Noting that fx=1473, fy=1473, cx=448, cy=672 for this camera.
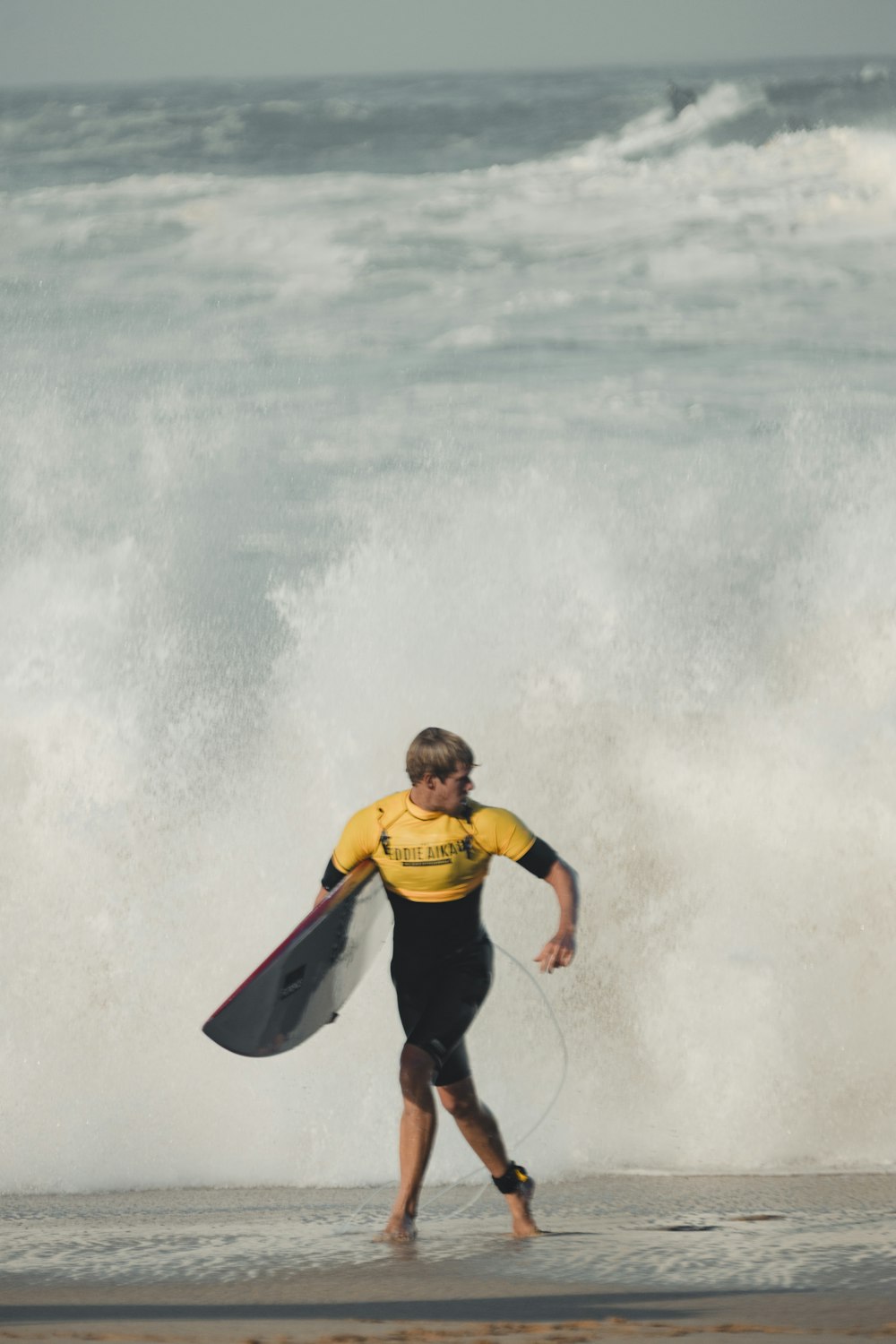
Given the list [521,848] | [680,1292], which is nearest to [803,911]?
[521,848]

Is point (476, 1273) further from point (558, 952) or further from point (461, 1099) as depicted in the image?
point (558, 952)

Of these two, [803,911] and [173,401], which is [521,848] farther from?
[173,401]

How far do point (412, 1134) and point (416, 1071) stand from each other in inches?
8.5

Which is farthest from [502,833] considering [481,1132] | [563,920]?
[481,1132]

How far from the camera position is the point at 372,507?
1486cm

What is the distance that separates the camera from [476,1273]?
3.75m

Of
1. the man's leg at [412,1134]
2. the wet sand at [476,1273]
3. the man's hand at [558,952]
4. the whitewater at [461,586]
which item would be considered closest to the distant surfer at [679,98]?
the whitewater at [461,586]

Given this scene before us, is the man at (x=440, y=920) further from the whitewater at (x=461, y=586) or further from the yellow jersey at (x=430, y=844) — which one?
the whitewater at (x=461, y=586)

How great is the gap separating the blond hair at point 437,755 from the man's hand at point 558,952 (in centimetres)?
56

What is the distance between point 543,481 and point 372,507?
176 centimetres

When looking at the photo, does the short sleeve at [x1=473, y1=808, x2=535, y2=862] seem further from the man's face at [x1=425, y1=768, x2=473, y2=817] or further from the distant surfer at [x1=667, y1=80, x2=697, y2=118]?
the distant surfer at [x1=667, y1=80, x2=697, y2=118]

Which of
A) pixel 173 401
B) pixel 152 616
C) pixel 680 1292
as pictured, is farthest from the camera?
pixel 173 401

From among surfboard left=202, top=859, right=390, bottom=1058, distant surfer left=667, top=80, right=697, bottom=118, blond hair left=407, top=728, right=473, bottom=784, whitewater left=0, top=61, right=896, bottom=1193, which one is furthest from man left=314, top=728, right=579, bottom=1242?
distant surfer left=667, top=80, right=697, bottom=118

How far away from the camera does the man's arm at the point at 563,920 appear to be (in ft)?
13.4
